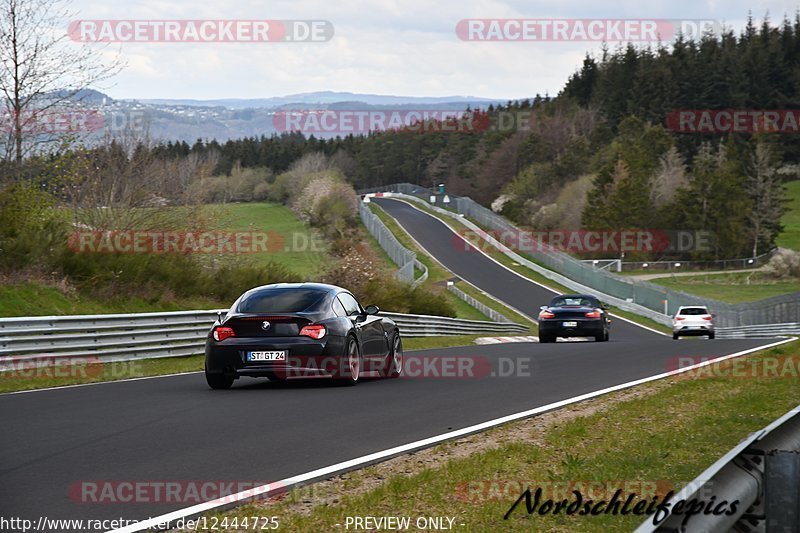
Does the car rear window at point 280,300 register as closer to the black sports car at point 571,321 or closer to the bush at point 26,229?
the bush at point 26,229

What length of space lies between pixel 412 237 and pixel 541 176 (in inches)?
2038

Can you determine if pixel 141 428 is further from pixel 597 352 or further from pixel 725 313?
pixel 725 313

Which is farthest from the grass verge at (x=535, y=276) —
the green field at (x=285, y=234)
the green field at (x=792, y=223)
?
the green field at (x=792, y=223)

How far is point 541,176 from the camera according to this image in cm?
13675

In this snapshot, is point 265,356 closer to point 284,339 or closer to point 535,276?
point 284,339

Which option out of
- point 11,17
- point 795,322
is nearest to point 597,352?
point 11,17

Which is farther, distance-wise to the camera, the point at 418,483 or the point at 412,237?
the point at 412,237

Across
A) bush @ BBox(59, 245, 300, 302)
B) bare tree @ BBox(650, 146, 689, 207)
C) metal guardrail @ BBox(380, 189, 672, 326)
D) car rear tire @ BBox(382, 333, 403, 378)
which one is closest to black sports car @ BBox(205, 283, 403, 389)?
car rear tire @ BBox(382, 333, 403, 378)

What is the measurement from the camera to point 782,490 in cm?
482

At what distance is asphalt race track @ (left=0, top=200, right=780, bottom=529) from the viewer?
7719 millimetres

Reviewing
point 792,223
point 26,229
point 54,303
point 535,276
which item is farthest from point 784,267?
point 54,303

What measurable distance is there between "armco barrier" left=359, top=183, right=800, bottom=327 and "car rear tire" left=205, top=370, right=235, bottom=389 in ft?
107

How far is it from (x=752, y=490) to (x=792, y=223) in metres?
133

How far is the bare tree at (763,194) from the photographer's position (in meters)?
111
